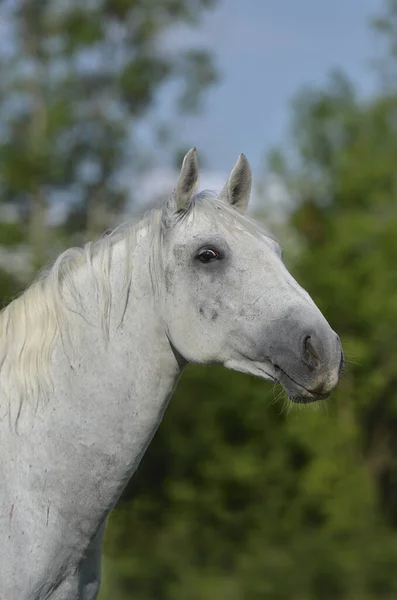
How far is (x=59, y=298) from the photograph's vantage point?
322 cm

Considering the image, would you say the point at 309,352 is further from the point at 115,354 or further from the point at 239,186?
the point at 239,186

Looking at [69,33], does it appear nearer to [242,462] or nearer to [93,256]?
[242,462]

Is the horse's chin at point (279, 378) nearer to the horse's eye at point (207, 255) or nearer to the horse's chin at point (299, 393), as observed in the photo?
the horse's chin at point (299, 393)

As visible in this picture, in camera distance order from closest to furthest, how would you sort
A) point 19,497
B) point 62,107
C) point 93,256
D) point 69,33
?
point 19,497 → point 93,256 → point 62,107 → point 69,33

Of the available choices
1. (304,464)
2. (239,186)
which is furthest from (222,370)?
(239,186)

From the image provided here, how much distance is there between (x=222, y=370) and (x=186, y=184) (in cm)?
1685

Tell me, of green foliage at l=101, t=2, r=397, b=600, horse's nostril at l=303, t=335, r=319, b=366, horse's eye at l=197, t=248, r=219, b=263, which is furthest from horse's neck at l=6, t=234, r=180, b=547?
green foliage at l=101, t=2, r=397, b=600

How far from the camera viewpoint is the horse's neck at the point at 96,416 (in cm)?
304

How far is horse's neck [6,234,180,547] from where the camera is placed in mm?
3045

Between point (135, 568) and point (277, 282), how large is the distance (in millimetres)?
13326

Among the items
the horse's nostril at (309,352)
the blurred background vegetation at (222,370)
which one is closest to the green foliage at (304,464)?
the blurred background vegetation at (222,370)

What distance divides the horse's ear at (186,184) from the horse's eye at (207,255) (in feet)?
0.67

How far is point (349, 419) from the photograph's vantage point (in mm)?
23375

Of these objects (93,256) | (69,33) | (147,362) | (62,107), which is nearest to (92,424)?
(147,362)
